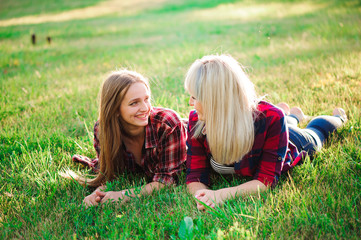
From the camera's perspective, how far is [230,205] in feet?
7.09

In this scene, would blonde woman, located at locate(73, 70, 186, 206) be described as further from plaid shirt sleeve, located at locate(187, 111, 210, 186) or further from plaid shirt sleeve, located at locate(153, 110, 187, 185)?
plaid shirt sleeve, located at locate(187, 111, 210, 186)

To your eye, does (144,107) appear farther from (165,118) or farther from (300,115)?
(300,115)

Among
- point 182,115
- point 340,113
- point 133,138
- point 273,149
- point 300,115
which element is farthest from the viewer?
point 182,115

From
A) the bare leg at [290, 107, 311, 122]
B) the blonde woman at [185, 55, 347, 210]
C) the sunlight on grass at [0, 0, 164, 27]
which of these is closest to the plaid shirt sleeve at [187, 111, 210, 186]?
the blonde woman at [185, 55, 347, 210]

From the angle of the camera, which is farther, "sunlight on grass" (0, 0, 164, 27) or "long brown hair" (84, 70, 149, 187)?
"sunlight on grass" (0, 0, 164, 27)

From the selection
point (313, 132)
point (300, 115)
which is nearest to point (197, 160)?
point (313, 132)

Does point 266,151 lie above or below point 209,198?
above

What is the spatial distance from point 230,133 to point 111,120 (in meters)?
1.09

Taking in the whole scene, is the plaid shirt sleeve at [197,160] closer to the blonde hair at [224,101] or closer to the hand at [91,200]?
the blonde hair at [224,101]

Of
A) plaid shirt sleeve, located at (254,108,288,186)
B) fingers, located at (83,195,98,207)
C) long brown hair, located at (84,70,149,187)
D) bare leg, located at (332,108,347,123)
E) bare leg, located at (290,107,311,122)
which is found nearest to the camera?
plaid shirt sleeve, located at (254,108,288,186)

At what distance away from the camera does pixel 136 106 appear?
2.64 m

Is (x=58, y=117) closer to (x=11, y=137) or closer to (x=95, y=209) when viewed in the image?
(x=11, y=137)

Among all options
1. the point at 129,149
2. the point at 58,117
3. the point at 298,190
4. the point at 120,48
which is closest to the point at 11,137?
the point at 58,117

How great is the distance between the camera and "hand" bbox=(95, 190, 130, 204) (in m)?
2.45
